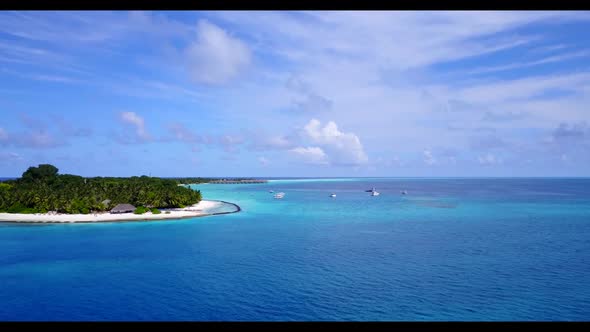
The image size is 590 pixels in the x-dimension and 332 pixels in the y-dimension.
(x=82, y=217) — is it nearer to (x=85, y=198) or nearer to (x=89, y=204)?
(x=89, y=204)

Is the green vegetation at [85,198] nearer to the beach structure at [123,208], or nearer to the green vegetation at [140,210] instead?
the beach structure at [123,208]

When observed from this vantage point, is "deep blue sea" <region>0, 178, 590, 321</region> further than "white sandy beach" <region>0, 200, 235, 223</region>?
No

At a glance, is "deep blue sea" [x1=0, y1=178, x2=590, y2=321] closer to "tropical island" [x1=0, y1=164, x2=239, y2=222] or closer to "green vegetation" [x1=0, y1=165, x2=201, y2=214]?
"tropical island" [x1=0, y1=164, x2=239, y2=222]

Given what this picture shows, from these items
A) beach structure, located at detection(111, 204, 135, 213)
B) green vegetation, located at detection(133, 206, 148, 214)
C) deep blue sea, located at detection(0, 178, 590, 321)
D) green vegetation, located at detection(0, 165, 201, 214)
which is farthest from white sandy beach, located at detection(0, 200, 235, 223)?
deep blue sea, located at detection(0, 178, 590, 321)

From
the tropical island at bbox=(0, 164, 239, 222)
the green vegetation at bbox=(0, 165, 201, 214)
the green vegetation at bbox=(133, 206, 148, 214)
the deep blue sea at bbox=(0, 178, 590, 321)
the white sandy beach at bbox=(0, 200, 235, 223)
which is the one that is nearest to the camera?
the deep blue sea at bbox=(0, 178, 590, 321)

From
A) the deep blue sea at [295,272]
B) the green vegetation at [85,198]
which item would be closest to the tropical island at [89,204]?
A: the green vegetation at [85,198]

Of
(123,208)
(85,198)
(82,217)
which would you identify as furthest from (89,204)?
(123,208)

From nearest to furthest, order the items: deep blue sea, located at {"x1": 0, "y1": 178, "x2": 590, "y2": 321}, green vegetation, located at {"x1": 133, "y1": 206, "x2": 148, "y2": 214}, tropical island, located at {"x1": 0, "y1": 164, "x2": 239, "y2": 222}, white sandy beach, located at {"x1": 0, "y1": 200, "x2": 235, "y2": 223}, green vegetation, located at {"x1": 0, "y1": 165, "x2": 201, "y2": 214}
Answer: deep blue sea, located at {"x1": 0, "y1": 178, "x2": 590, "y2": 321}, white sandy beach, located at {"x1": 0, "y1": 200, "x2": 235, "y2": 223}, tropical island, located at {"x1": 0, "y1": 164, "x2": 239, "y2": 222}, green vegetation, located at {"x1": 133, "y1": 206, "x2": 148, "y2": 214}, green vegetation, located at {"x1": 0, "y1": 165, "x2": 201, "y2": 214}
